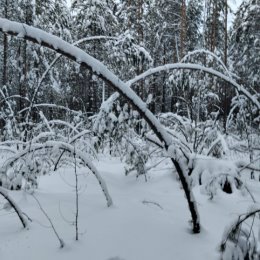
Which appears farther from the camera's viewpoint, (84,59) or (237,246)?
(237,246)

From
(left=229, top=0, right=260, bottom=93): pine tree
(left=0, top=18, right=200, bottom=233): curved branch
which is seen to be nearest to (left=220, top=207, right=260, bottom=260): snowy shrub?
(left=0, top=18, right=200, bottom=233): curved branch

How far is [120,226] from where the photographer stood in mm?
3203

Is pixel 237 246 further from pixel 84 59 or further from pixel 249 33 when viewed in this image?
pixel 249 33

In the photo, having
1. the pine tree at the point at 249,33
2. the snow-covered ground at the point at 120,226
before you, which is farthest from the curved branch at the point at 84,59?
the pine tree at the point at 249,33

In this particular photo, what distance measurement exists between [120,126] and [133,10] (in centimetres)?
1783

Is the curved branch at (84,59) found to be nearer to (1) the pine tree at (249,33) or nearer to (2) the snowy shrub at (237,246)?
(2) the snowy shrub at (237,246)

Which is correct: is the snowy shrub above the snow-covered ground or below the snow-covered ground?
→ above

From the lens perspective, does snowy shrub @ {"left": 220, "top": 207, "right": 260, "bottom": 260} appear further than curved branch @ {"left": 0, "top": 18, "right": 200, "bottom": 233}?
Yes

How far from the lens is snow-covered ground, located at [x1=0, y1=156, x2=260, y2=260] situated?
2.80 metres

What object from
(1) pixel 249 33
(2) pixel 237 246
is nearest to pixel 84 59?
(2) pixel 237 246

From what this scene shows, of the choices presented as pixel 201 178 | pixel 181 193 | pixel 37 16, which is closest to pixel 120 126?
pixel 201 178

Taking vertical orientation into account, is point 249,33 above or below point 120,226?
above

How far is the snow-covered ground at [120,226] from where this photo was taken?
2797 millimetres

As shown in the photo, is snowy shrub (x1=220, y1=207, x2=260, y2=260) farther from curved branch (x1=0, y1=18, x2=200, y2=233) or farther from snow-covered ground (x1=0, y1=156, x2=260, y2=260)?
curved branch (x1=0, y1=18, x2=200, y2=233)
